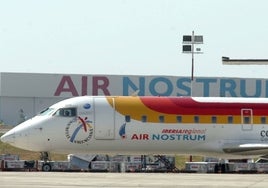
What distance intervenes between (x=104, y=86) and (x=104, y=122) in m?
56.3

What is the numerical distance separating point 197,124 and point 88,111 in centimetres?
451

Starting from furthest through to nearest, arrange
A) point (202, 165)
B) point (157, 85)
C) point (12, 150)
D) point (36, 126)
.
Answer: point (157, 85)
point (12, 150)
point (202, 165)
point (36, 126)

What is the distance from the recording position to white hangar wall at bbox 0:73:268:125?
86.0 meters

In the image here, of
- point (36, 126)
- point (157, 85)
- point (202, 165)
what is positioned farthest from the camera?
point (157, 85)

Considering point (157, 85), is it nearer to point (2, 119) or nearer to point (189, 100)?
point (2, 119)

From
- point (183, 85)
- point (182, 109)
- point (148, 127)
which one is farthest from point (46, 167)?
point (183, 85)

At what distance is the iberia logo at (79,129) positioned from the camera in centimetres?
3142

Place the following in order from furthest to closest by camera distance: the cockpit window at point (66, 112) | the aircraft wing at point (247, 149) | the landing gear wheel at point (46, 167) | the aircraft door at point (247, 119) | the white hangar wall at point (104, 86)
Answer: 1. the white hangar wall at point (104, 86)
2. the aircraft door at point (247, 119)
3. the aircraft wing at point (247, 149)
4. the cockpit window at point (66, 112)
5. the landing gear wheel at point (46, 167)

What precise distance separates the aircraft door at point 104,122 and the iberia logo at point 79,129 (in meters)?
0.32

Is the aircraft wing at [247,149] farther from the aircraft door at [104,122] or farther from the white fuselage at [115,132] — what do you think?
the aircraft door at [104,122]

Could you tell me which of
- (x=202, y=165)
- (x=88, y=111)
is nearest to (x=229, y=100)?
(x=202, y=165)

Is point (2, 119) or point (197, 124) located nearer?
point (197, 124)

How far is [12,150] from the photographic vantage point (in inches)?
2009

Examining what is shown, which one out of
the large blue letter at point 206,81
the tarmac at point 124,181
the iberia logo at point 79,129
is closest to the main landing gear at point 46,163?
the iberia logo at point 79,129
